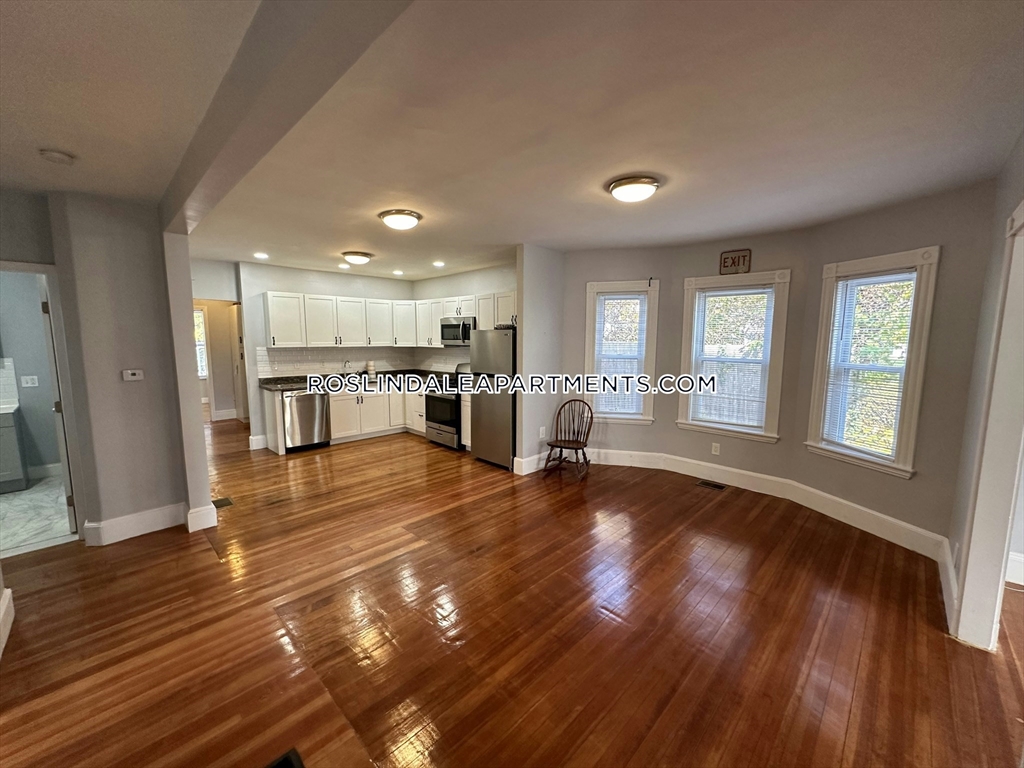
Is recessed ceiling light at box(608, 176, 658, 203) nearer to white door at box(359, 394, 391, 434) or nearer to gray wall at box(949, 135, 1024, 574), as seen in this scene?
gray wall at box(949, 135, 1024, 574)

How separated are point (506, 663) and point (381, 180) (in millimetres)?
2846

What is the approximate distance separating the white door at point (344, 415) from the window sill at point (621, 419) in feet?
11.8

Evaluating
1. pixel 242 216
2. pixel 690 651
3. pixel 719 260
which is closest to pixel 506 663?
pixel 690 651

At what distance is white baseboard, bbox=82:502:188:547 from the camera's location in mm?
3111

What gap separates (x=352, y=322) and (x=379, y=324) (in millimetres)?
431

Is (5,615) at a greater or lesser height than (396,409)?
lesser

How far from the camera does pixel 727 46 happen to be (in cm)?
139

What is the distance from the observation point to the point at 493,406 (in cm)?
495

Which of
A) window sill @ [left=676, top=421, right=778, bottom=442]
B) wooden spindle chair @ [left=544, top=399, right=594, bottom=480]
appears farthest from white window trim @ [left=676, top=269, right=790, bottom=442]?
wooden spindle chair @ [left=544, top=399, right=594, bottom=480]

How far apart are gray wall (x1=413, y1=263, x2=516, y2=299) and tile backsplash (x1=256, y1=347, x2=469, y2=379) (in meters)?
0.93

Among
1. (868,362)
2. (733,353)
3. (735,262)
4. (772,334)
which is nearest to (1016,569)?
(868,362)

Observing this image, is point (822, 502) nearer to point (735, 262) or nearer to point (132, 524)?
point (735, 262)

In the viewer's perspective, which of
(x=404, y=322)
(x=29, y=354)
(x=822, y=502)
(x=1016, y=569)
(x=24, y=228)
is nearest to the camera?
(x=1016, y=569)

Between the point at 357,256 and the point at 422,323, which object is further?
the point at 422,323
